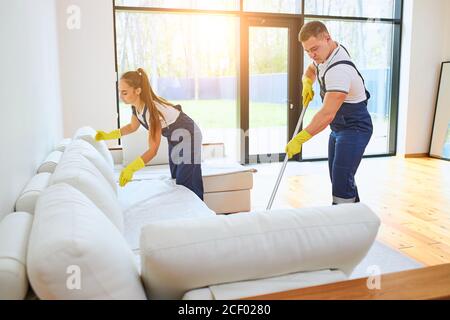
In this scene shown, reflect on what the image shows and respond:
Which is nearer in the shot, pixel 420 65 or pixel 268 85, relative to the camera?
pixel 268 85

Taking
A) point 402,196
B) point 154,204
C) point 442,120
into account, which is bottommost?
point 402,196

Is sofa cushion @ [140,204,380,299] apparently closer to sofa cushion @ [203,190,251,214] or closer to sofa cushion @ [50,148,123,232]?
sofa cushion @ [50,148,123,232]

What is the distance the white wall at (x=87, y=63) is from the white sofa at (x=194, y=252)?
395 centimetres

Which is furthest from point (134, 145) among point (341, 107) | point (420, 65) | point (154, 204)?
point (420, 65)

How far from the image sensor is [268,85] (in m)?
5.84

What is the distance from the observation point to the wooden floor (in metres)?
2.87

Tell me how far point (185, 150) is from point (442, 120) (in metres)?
4.72

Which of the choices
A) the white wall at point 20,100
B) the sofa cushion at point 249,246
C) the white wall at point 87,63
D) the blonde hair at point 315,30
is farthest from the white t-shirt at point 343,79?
the white wall at point 87,63

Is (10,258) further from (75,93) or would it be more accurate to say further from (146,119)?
(75,93)

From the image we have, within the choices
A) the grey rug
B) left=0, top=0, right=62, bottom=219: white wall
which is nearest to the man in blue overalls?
the grey rug

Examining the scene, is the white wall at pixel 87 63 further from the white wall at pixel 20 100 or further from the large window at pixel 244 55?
the white wall at pixel 20 100

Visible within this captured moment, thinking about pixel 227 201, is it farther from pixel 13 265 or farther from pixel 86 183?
pixel 13 265

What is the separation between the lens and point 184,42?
544cm
